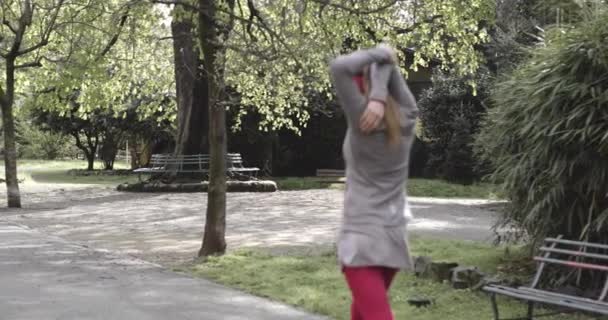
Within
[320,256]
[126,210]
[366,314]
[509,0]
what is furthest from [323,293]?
[509,0]

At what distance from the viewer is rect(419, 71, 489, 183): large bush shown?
26344mm

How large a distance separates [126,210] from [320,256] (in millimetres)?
8755

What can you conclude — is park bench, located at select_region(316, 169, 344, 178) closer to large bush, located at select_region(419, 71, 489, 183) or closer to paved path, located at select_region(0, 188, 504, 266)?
large bush, located at select_region(419, 71, 489, 183)

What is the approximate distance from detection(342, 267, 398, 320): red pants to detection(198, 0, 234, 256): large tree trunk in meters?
6.71

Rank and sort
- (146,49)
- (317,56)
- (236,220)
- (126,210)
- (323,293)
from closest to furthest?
(323,293) → (317,56) → (236,220) → (126,210) → (146,49)

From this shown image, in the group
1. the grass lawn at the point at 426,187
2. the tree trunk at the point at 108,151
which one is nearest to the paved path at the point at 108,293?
the grass lawn at the point at 426,187

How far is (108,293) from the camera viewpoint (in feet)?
25.8

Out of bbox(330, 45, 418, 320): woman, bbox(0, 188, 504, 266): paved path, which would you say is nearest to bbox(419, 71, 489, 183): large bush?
bbox(0, 188, 504, 266): paved path

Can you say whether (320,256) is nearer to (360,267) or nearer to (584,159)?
(584,159)

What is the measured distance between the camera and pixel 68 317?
6.76 metres

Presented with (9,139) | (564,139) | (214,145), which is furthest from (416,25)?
(9,139)

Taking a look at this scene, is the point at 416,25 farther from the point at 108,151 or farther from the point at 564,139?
the point at 108,151

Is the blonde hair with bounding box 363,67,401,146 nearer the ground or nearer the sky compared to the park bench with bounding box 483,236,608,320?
nearer the sky

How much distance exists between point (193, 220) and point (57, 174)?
961 inches
